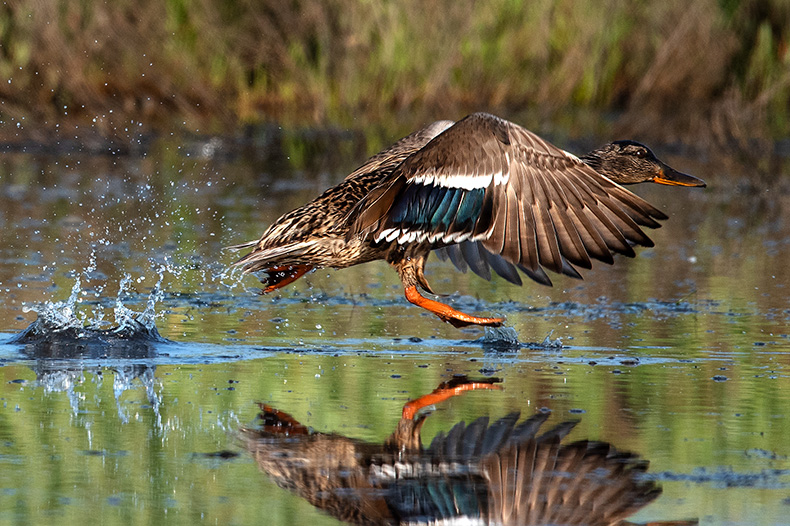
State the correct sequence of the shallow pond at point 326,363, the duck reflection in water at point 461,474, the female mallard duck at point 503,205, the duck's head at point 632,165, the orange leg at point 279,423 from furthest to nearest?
1. the duck's head at point 632,165
2. the female mallard duck at point 503,205
3. the orange leg at point 279,423
4. the shallow pond at point 326,363
5. the duck reflection in water at point 461,474

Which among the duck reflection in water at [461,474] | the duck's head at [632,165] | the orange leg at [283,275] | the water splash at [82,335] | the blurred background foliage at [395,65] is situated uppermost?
the blurred background foliage at [395,65]

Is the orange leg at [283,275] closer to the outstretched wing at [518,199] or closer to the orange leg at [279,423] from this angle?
the outstretched wing at [518,199]

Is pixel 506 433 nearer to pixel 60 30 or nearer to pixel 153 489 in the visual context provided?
pixel 153 489

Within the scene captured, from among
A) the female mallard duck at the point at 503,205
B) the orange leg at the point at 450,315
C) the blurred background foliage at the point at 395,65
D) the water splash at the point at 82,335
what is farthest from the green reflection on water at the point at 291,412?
the blurred background foliage at the point at 395,65

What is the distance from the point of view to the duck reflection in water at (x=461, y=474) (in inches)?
161

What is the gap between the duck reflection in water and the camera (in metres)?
4.10

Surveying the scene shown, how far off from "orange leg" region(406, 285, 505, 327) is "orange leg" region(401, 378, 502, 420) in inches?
23.6

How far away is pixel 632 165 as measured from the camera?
7391 millimetres

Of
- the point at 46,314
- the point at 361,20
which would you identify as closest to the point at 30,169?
the point at 361,20

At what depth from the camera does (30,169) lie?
47.2ft

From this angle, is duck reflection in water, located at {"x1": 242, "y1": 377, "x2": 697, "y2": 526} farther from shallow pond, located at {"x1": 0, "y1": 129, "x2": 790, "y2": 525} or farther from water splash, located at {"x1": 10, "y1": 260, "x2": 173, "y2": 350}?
water splash, located at {"x1": 10, "y1": 260, "x2": 173, "y2": 350}

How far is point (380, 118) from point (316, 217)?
10.6 meters

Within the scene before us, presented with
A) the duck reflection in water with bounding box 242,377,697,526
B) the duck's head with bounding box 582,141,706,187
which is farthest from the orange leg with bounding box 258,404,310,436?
the duck's head with bounding box 582,141,706,187

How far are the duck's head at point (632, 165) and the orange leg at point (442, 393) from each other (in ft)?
6.05
